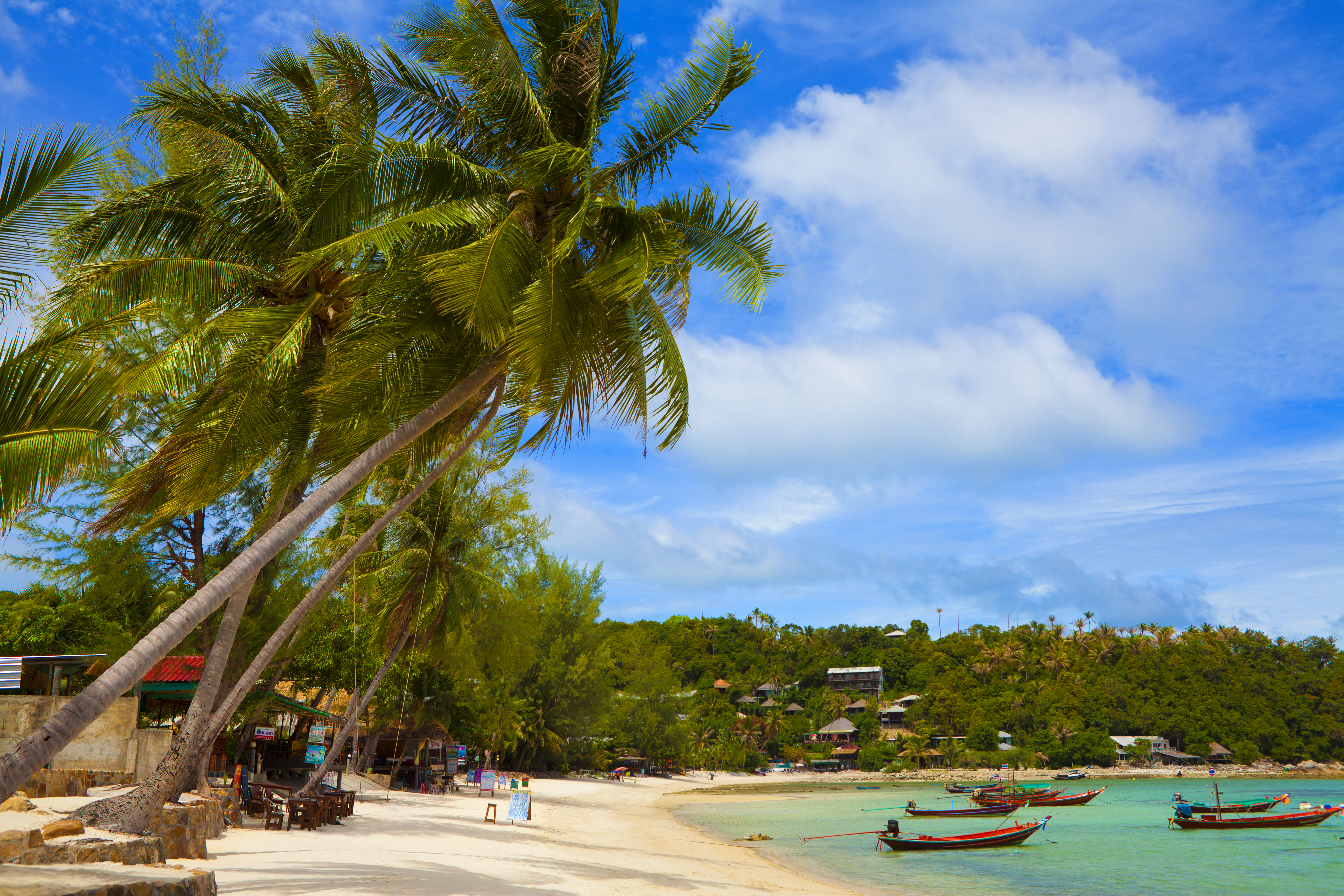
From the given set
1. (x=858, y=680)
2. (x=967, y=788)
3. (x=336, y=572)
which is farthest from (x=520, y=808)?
(x=858, y=680)

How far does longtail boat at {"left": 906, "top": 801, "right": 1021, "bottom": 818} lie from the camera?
102 ft

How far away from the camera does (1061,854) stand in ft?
89.0

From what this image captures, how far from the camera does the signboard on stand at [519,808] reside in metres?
21.5

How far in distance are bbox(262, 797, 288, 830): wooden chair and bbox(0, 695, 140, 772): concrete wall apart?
7.11ft

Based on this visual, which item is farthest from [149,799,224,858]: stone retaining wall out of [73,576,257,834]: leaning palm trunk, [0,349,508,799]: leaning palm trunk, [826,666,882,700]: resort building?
[826,666,882,700]: resort building

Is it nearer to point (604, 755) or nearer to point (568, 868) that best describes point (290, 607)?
point (568, 868)

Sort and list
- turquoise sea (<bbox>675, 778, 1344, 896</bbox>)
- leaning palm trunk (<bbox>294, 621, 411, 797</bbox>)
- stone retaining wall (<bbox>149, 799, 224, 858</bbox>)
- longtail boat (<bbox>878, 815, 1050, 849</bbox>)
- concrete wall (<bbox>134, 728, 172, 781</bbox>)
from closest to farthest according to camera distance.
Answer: stone retaining wall (<bbox>149, 799, 224, 858</bbox>)
concrete wall (<bbox>134, 728, 172, 781</bbox>)
leaning palm trunk (<bbox>294, 621, 411, 797</bbox>)
turquoise sea (<bbox>675, 778, 1344, 896</bbox>)
longtail boat (<bbox>878, 815, 1050, 849</bbox>)

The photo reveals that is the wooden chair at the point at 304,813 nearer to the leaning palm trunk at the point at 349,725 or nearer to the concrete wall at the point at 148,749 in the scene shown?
the leaning palm trunk at the point at 349,725

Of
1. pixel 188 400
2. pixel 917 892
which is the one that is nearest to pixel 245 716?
pixel 188 400

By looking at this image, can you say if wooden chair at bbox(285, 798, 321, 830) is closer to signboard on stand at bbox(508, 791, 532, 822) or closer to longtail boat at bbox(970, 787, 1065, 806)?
signboard on stand at bbox(508, 791, 532, 822)

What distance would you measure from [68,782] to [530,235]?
39.2 ft

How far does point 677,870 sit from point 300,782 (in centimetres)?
1633

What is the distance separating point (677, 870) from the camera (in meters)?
16.6

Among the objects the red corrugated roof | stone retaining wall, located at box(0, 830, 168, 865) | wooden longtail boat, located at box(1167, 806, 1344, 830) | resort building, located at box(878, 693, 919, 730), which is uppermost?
the red corrugated roof
